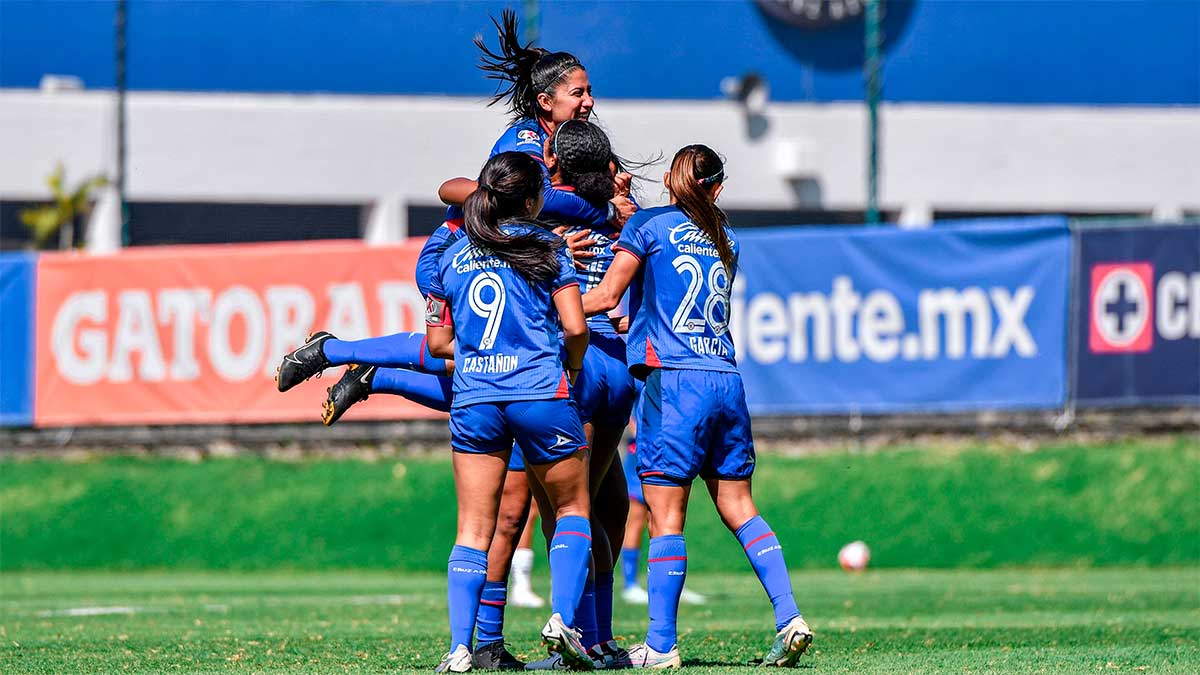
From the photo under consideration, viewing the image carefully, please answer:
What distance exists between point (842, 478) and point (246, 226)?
13.2 metres

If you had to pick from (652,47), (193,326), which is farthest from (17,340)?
(652,47)

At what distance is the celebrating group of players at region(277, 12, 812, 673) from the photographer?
6434 mm

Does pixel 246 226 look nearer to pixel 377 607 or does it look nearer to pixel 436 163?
pixel 436 163

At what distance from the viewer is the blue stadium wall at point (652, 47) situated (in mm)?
25094

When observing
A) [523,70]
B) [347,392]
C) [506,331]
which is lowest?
[347,392]

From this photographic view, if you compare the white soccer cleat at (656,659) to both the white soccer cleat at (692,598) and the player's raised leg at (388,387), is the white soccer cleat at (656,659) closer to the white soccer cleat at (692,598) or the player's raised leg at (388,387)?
the player's raised leg at (388,387)

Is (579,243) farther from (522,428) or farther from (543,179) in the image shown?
(522,428)

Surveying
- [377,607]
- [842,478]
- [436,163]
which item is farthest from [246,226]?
[377,607]

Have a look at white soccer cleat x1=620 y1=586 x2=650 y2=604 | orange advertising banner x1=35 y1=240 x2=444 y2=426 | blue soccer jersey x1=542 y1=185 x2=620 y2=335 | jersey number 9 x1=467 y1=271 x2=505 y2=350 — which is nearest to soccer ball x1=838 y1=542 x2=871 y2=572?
white soccer cleat x1=620 y1=586 x2=650 y2=604

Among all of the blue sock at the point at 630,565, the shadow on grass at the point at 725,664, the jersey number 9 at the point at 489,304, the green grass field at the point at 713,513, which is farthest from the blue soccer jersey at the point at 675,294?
the green grass field at the point at 713,513

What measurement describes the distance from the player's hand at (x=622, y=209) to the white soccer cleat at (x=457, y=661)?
6.00ft

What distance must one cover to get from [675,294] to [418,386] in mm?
1357

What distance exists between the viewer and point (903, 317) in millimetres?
15461

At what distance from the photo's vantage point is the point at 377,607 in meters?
10.7
